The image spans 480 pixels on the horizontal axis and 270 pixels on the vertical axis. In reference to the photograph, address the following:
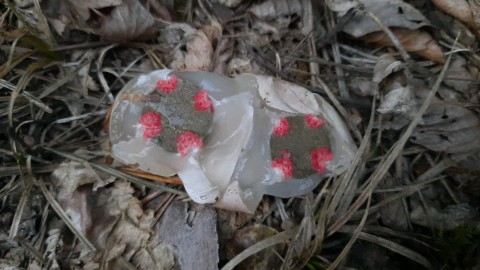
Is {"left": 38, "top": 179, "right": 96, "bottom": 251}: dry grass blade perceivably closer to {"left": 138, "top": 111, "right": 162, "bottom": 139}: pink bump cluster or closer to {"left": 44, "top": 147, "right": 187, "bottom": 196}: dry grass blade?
{"left": 44, "top": 147, "right": 187, "bottom": 196}: dry grass blade

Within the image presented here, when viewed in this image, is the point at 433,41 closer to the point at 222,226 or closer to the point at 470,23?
the point at 470,23

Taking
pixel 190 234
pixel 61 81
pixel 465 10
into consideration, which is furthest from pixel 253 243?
pixel 465 10

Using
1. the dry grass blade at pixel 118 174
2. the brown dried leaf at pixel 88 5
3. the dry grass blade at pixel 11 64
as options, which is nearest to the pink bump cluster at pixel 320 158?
the dry grass blade at pixel 118 174

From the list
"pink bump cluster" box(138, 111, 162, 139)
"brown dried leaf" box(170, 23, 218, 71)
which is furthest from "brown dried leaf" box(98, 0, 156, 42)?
"pink bump cluster" box(138, 111, 162, 139)

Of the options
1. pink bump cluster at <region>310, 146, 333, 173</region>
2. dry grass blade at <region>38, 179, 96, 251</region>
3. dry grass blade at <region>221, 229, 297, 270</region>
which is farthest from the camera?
pink bump cluster at <region>310, 146, 333, 173</region>

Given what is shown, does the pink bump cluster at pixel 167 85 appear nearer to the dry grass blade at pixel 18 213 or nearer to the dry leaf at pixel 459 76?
the dry grass blade at pixel 18 213

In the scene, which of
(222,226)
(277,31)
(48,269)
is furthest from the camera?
(277,31)

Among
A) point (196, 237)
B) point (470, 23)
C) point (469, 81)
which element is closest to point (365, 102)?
point (469, 81)
